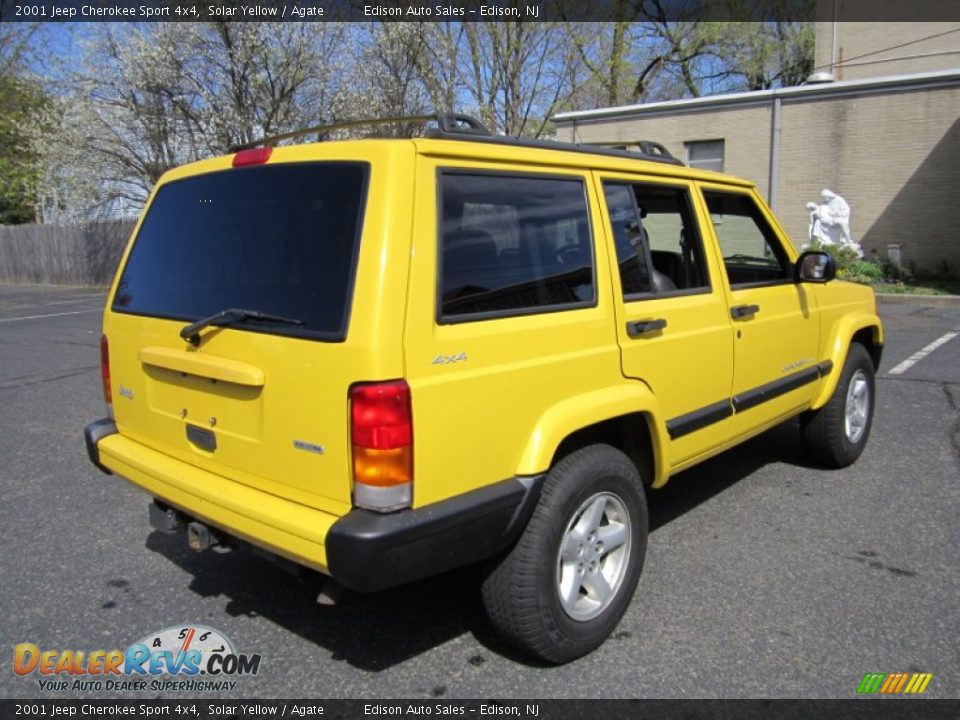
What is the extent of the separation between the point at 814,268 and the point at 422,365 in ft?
9.59

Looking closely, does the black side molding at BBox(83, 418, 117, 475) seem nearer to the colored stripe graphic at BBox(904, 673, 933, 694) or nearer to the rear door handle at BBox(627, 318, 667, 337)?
the rear door handle at BBox(627, 318, 667, 337)

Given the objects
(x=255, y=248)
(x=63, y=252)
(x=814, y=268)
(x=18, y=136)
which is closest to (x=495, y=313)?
(x=255, y=248)

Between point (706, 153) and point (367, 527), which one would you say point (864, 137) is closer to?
point (706, 153)

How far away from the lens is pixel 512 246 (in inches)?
110

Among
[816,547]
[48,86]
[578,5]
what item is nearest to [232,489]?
[816,547]

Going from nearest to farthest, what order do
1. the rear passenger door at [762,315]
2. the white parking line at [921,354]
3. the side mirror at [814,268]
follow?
the rear passenger door at [762,315] < the side mirror at [814,268] < the white parking line at [921,354]

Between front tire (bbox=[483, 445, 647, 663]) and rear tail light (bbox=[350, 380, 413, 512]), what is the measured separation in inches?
22.9

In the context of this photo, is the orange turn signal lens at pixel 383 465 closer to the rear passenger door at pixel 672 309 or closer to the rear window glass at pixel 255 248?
the rear window glass at pixel 255 248

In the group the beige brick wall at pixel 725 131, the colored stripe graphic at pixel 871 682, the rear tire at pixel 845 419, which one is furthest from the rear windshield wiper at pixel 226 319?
the beige brick wall at pixel 725 131

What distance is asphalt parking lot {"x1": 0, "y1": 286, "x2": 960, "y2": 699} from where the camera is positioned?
277 cm

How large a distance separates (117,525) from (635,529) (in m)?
2.86

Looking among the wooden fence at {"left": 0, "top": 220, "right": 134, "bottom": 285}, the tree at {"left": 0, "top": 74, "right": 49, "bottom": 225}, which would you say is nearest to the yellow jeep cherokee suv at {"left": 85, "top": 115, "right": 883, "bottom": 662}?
the wooden fence at {"left": 0, "top": 220, "right": 134, "bottom": 285}

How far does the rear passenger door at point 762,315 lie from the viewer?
3.83 meters

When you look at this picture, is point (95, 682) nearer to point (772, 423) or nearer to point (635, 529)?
point (635, 529)
